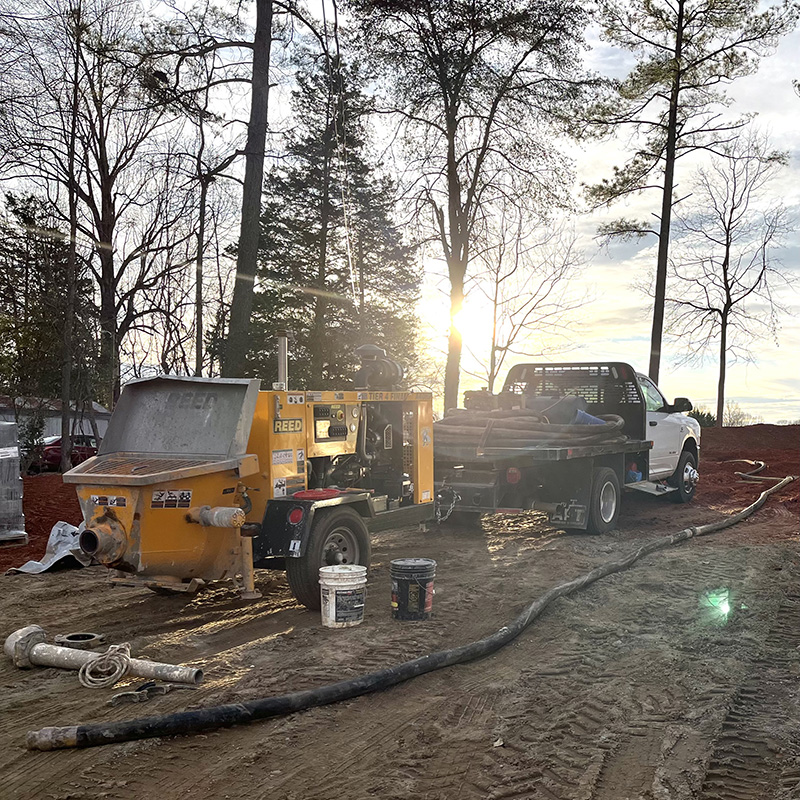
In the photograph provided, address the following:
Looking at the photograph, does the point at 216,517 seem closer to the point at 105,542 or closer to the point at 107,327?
the point at 105,542

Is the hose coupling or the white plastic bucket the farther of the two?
the white plastic bucket

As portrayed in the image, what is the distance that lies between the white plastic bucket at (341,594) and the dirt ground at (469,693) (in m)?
0.16

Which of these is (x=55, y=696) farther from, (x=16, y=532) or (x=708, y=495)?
(x=708, y=495)

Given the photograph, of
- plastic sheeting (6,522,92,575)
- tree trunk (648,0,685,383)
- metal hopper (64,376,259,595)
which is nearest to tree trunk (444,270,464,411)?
tree trunk (648,0,685,383)

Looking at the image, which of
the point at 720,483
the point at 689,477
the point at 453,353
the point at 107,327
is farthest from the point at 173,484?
the point at 107,327

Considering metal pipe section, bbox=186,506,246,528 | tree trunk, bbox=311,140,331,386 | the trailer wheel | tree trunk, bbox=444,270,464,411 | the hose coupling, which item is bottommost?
the trailer wheel

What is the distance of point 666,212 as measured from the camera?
23.8 metres

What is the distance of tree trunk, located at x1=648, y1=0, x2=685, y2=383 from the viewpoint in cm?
2312

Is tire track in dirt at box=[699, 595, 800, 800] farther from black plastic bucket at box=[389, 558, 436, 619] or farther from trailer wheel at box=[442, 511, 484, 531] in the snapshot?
trailer wheel at box=[442, 511, 484, 531]

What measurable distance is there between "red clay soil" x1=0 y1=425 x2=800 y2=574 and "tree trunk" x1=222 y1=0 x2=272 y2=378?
3866 mm

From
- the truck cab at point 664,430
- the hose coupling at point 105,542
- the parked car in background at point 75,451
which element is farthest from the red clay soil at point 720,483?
the parked car in background at point 75,451

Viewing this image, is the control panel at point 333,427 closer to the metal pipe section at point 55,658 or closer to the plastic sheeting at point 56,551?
the metal pipe section at point 55,658

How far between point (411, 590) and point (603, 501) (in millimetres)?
5743

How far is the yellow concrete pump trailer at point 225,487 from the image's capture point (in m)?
6.43
